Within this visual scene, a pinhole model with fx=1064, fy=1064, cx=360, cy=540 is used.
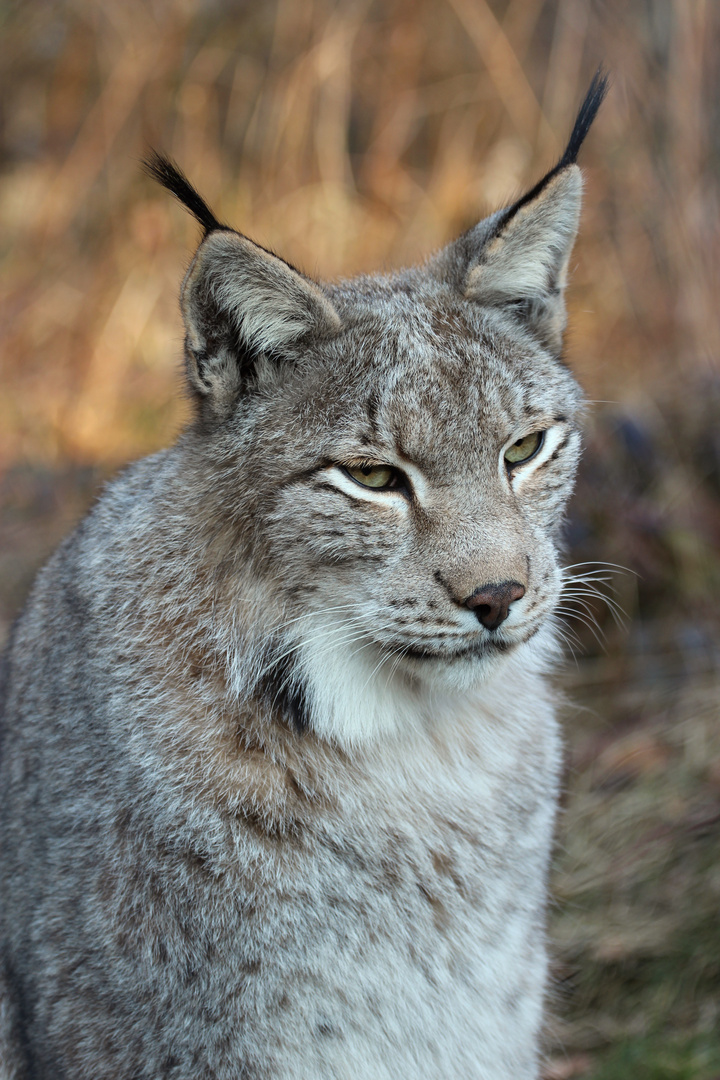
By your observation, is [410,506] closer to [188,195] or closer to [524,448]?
[524,448]

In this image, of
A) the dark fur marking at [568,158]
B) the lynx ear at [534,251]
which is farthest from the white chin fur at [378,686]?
the dark fur marking at [568,158]

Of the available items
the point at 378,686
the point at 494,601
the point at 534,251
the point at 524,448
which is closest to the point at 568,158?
the point at 534,251

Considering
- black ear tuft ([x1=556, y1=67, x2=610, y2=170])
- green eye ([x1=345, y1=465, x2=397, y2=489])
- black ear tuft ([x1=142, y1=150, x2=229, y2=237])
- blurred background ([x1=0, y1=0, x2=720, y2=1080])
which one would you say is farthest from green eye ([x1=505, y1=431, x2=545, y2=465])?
blurred background ([x1=0, y1=0, x2=720, y2=1080])

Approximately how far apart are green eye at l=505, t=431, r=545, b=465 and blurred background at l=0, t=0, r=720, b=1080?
1.89m

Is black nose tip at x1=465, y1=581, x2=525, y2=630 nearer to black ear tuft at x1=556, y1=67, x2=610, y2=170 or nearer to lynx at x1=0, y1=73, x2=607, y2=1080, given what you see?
lynx at x1=0, y1=73, x2=607, y2=1080

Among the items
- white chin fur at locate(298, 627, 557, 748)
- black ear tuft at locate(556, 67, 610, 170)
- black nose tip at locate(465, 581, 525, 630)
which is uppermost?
black ear tuft at locate(556, 67, 610, 170)

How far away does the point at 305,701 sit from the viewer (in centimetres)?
262

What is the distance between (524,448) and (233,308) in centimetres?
79

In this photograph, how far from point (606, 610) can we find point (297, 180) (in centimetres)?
398

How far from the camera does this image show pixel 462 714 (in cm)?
288

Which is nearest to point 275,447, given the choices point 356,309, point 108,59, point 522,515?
point 356,309

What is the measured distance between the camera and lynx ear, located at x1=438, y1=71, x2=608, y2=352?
8.80 feet

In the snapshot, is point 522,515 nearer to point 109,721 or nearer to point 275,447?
point 275,447

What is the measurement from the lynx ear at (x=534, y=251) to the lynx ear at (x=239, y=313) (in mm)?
464
